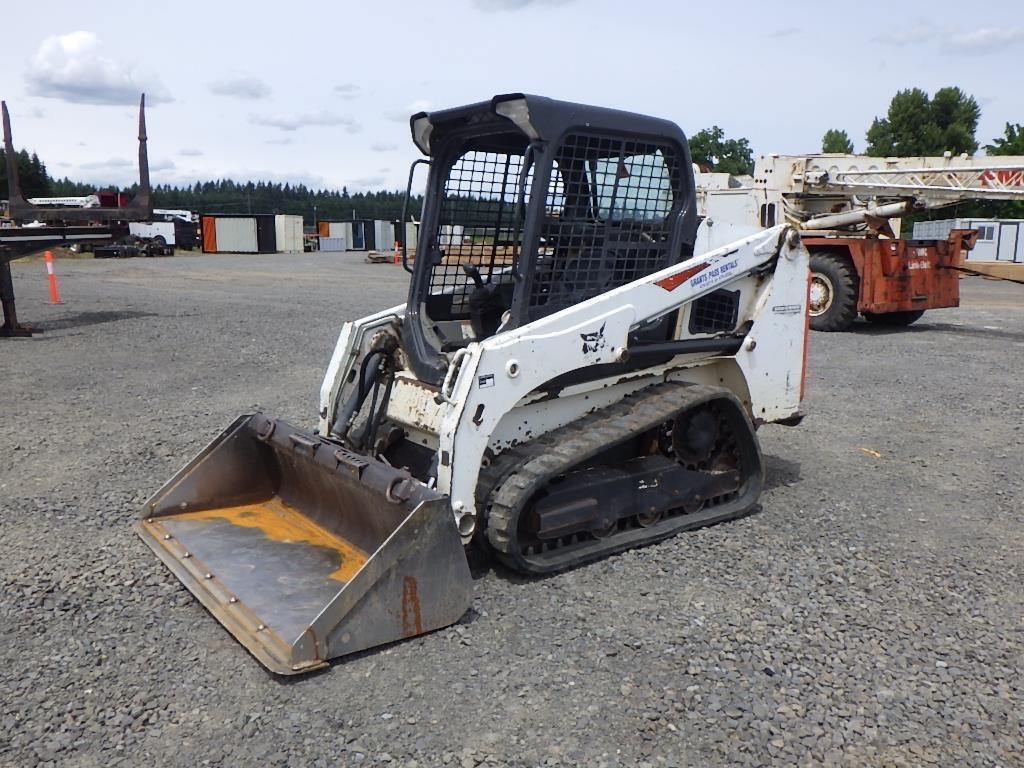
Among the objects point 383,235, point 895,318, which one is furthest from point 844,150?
point 895,318

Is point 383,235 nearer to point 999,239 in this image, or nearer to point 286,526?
point 999,239

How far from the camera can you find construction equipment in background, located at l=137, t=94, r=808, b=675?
3.92m

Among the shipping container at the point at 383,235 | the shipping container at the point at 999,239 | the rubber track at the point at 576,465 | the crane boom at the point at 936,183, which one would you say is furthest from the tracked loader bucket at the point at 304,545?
the shipping container at the point at 383,235

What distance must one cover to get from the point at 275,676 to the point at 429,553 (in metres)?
0.74

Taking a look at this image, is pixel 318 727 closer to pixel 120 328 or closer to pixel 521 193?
pixel 521 193

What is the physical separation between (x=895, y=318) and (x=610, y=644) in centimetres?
1285

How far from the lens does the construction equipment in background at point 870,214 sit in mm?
13469

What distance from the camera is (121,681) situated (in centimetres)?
342

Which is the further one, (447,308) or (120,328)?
(120,328)

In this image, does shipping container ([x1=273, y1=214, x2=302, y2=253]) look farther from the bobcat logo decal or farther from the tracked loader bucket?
the bobcat logo decal

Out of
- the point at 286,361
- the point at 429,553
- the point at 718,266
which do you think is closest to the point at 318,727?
the point at 429,553

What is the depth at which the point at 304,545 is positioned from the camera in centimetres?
444

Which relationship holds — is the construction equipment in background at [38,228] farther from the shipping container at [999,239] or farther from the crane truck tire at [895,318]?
the shipping container at [999,239]

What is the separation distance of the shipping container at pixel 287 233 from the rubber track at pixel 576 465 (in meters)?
42.2
